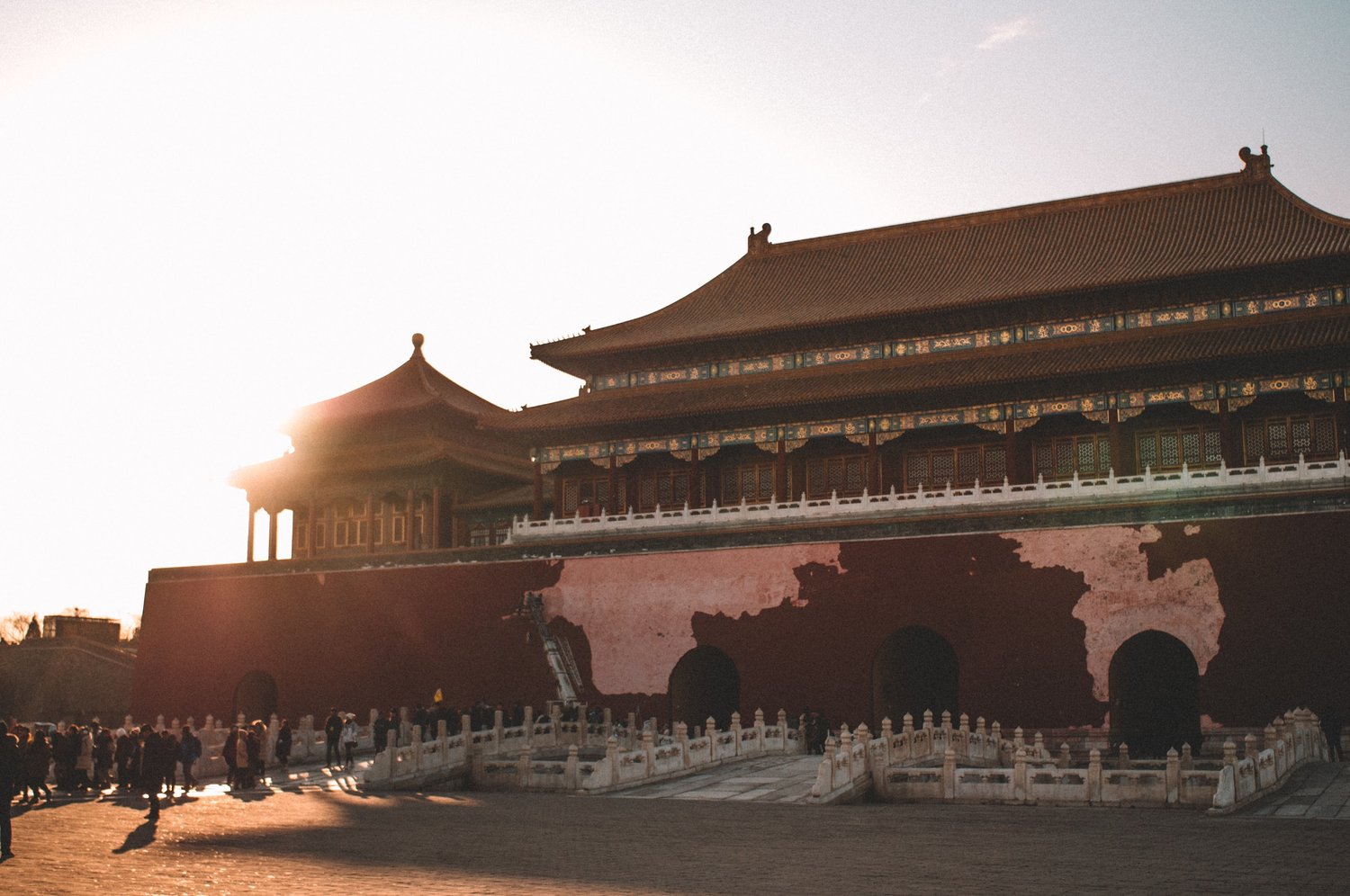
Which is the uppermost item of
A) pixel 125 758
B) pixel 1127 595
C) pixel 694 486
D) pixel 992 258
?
pixel 992 258

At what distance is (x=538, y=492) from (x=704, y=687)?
6.08 meters

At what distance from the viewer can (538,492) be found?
3347 cm

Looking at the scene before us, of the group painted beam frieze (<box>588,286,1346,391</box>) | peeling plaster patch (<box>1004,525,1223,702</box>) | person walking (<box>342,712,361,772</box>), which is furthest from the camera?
painted beam frieze (<box>588,286,1346,391</box>)

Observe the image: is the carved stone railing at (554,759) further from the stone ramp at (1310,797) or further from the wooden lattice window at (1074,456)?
the stone ramp at (1310,797)

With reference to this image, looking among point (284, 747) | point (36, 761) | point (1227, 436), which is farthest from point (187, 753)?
point (1227, 436)

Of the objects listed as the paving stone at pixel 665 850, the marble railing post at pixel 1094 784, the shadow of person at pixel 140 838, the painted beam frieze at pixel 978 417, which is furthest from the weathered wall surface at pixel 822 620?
the shadow of person at pixel 140 838

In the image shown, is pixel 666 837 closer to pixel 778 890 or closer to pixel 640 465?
pixel 778 890

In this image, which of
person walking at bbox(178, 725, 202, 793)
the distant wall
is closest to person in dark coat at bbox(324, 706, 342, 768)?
person walking at bbox(178, 725, 202, 793)

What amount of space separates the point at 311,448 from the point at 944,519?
59.9 ft

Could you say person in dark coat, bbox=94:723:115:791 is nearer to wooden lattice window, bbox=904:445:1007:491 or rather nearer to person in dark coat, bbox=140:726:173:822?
person in dark coat, bbox=140:726:173:822

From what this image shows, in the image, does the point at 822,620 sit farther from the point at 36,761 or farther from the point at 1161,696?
the point at 36,761

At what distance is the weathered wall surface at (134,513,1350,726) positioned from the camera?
2481 cm

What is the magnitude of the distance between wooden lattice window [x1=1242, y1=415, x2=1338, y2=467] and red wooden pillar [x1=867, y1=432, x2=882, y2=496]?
687 cm

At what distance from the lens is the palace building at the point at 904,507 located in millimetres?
25797
